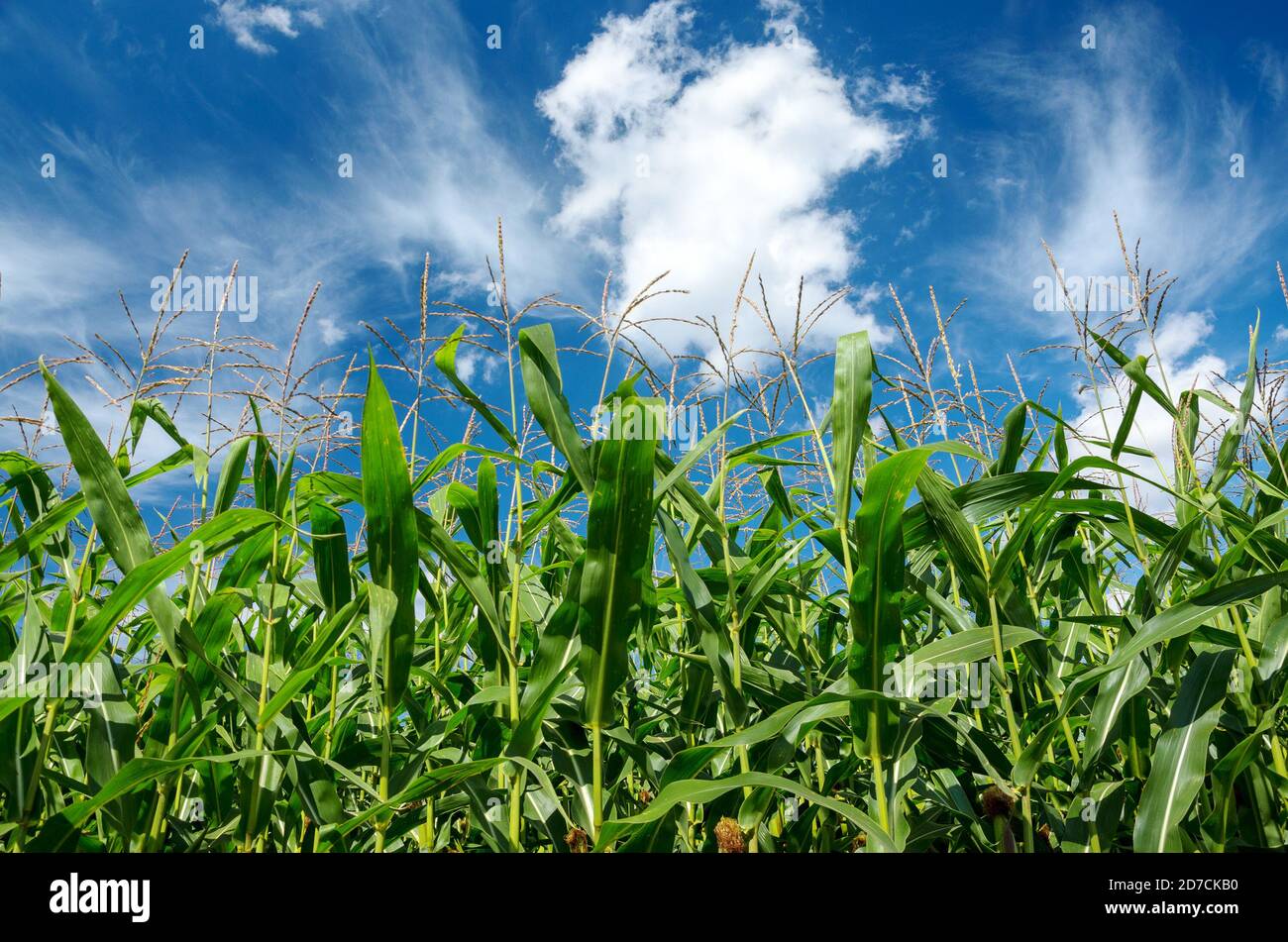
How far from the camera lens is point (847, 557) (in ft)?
5.29

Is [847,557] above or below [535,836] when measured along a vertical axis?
above

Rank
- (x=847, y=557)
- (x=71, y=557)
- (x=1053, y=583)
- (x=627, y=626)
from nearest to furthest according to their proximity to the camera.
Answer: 1. (x=627, y=626)
2. (x=847, y=557)
3. (x=71, y=557)
4. (x=1053, y=583)

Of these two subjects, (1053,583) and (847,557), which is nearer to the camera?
(847,557)

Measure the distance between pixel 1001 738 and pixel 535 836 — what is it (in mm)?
1426

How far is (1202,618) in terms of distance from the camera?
1.42 meters

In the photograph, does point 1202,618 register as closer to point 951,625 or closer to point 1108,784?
point 1108,784
